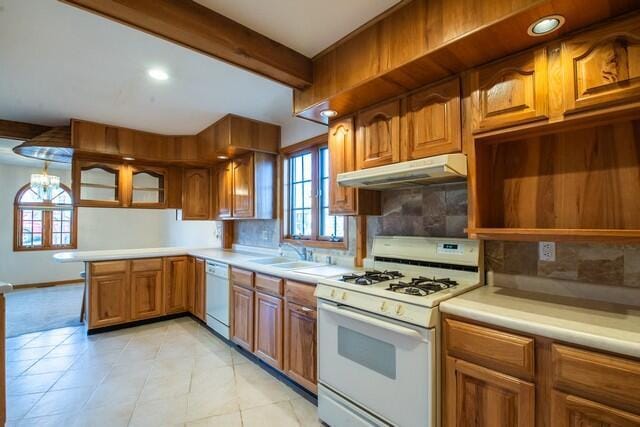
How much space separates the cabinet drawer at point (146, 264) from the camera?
3.75m

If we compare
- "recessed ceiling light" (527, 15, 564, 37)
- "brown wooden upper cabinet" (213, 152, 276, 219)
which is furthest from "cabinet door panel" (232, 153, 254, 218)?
"recessed ceiling light" (527, 15, 564, 37)

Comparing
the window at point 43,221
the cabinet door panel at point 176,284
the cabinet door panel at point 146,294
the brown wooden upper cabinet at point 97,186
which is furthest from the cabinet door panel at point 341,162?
the window at point 43,221

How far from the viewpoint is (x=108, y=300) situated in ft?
11.8

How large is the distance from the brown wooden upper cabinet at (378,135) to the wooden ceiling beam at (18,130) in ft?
13.0

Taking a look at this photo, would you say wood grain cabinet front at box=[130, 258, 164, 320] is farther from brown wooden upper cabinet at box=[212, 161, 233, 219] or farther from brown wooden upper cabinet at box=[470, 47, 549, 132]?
brown wooden upper cabinet at box=[470, 47, 549, 132]

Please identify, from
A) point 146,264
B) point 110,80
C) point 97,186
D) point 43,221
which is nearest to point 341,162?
point 110,80

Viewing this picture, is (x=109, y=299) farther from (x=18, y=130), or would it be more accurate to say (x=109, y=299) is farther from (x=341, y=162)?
(x=341, y=162)

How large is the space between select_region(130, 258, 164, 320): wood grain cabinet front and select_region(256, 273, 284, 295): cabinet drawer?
1941 mm

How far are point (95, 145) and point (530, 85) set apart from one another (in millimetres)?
4321

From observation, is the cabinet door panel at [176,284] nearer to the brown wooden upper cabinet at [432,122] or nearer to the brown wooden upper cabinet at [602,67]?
the brown wooden upper cabinet at [432,122]

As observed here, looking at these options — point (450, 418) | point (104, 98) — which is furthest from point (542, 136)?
point (104, 98)

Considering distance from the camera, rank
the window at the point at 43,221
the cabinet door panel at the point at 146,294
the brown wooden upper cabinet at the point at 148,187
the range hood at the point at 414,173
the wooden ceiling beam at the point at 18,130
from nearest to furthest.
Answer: the range hood at the point at 414,173
the wooden ceiling beam at the point at 18,130
the cabinet door panel at the point at 146,294
the brown wooden upper cabinet at the point at 148,187
the window at the point at 43,221

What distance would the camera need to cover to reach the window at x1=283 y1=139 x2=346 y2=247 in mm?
3033

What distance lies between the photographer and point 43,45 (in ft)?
6.69
